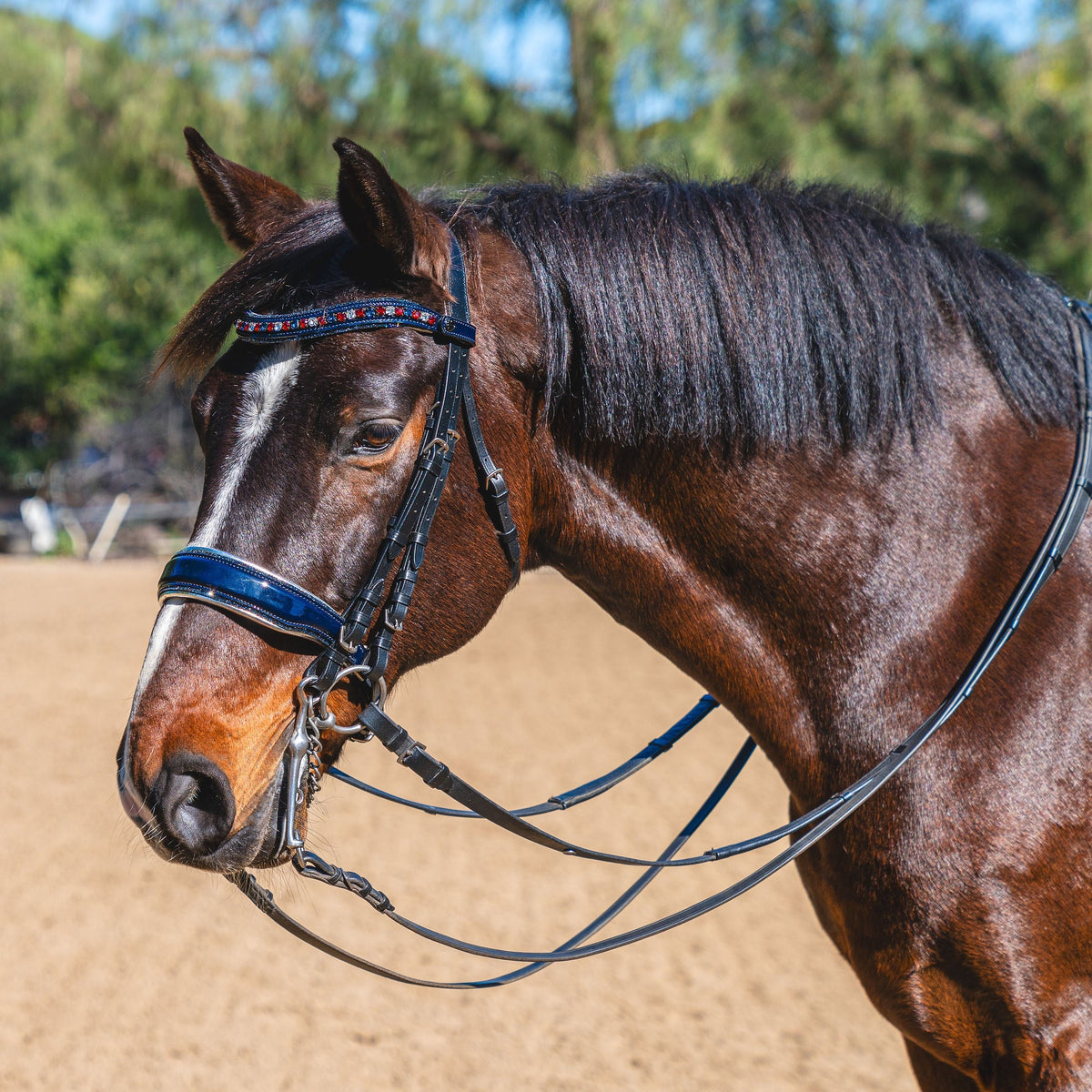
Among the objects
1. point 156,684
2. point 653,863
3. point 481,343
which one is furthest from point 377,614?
point 653,863

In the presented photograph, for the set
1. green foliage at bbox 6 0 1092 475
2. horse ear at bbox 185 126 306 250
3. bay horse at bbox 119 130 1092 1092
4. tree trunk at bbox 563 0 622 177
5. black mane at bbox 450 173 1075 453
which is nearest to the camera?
bay horse at bbox 119 130 1092 1092

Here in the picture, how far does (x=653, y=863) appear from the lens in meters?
1.96

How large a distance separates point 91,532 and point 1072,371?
17.8 meters

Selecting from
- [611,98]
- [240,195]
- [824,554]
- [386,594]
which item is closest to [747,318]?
[824,554]

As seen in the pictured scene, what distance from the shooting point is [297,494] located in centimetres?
152

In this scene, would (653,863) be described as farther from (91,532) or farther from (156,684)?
(91,532)

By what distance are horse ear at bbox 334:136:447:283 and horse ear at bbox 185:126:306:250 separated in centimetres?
31

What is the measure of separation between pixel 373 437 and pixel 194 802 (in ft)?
2.02

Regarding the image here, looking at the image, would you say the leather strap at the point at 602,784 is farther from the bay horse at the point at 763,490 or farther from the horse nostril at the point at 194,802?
the horse nostril at the point at 194,802

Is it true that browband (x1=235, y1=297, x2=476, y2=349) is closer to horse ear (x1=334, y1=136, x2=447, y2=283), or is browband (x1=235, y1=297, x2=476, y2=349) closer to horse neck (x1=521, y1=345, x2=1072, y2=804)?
horse ear (x1=334, y1=136, x2=447, y2=283)

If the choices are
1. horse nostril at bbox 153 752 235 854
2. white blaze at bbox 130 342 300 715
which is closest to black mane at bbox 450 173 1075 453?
white blaze at bbox 130 342 300 715

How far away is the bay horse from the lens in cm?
157

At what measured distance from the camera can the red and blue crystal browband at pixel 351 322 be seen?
157 centimetres

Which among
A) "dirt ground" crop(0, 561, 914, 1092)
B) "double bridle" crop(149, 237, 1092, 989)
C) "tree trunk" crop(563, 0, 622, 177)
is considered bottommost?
"dirt ground" crop(0, 561, 914, 1092)
